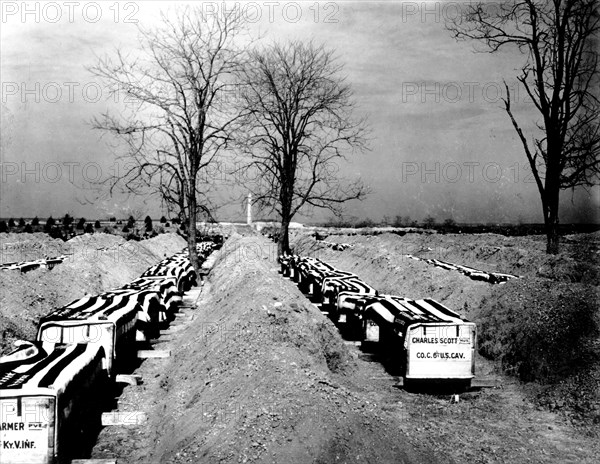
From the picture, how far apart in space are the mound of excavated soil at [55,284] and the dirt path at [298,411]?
2.83 metres

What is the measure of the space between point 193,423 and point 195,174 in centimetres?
1409

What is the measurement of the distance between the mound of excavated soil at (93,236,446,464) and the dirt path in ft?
0.05

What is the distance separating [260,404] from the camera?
5633mm

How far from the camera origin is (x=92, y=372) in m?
6.61

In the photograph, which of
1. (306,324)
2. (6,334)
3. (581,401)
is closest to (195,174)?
(6,334)

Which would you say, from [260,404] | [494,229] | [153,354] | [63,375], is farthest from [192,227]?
[494,229]

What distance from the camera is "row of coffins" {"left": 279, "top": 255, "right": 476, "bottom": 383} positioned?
8.02 metres

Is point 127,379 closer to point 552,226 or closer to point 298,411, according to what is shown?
point 298,411

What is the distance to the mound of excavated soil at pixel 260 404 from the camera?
4977mm

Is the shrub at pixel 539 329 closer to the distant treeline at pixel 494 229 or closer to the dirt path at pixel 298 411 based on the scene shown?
the dirt path at pixel 298 411

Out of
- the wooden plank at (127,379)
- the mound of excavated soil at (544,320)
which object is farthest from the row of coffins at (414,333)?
the wooden plank at (127,379)

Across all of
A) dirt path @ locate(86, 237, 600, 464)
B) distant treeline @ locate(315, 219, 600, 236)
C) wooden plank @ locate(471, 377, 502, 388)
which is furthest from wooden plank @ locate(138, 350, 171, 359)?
distant treeline @ locate(315, 219, 600, 236)

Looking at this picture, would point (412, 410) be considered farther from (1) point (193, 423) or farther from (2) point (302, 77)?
(2) point (302, 77)

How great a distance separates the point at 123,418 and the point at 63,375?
1790 mm
